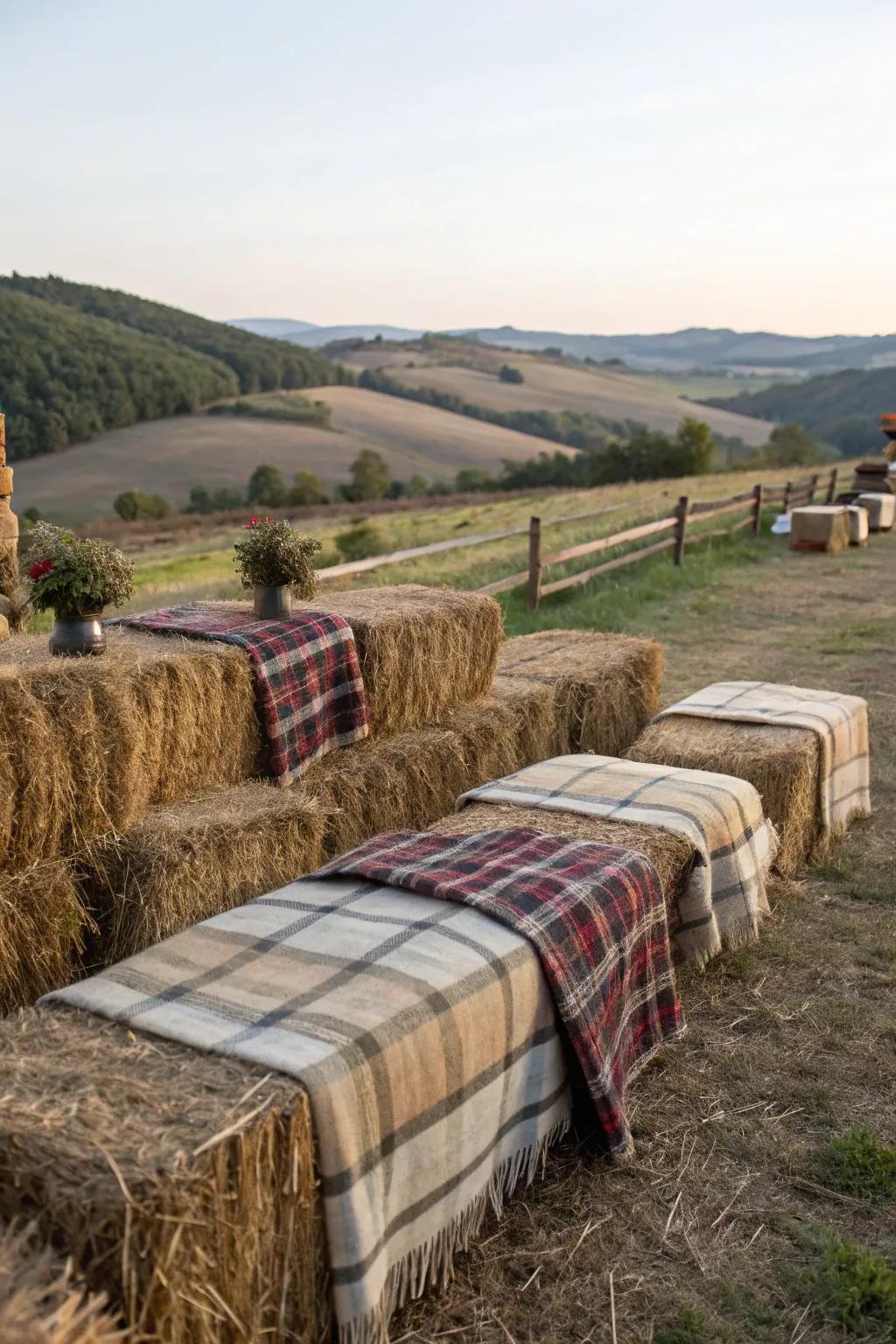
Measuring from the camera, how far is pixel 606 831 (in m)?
4.37

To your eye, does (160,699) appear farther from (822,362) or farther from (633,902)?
(822,362)

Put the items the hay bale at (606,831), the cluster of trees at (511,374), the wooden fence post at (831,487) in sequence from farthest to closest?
the cluster of trees at (511,374) < the wooden fence post at (831,487) < the hay bale at (606,831)

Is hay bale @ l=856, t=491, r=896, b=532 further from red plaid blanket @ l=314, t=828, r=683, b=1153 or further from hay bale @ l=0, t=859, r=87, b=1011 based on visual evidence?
hay bale @ l=0, t=859, r=87, b=1011

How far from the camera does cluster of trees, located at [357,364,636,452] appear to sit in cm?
7319

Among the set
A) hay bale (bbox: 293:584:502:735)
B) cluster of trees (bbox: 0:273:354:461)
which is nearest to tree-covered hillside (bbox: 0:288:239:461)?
cluster of trees (bbox: 0:273:354:461)

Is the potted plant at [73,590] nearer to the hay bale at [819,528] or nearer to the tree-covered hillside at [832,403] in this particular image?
the hay bale at [819,528]

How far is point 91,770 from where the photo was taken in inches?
161

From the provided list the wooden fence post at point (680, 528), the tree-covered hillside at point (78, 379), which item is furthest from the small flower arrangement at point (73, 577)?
the tree-covered hillside at point (78, 379)

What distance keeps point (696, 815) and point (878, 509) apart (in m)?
16.6

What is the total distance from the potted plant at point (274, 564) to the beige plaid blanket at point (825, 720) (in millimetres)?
2372

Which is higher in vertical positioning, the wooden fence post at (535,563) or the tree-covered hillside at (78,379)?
the tree-covered hillside at (78,379)

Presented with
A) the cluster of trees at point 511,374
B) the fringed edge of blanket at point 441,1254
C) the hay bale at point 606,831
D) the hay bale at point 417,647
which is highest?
the cluster of trees at point 511,374

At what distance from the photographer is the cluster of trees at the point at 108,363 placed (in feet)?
201

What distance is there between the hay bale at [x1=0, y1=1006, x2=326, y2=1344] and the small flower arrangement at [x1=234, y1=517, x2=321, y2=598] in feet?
9.11
